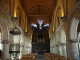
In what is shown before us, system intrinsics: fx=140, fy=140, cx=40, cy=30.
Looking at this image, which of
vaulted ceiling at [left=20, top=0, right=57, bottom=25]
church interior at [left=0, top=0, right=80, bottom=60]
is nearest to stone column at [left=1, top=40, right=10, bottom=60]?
church interior at [left=0, top=0, right=80, bottom=60]

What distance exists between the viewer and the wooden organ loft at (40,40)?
44.9 m

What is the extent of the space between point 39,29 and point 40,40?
148 inches

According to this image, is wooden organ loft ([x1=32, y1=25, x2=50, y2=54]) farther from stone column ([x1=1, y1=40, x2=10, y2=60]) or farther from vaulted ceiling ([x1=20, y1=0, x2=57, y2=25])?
stone column ([x1=1, y1=40, x2=10, y2=60])

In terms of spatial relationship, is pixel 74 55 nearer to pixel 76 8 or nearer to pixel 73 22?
pixel 73 22

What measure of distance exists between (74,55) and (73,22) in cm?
352

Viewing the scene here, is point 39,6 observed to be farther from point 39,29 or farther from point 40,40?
point 40,40

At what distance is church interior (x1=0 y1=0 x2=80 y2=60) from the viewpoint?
14734 mm

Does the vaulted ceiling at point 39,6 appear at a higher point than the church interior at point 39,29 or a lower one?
higher

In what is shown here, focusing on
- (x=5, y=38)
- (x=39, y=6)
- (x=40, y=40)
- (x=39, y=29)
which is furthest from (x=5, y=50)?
(x=39, y=29)

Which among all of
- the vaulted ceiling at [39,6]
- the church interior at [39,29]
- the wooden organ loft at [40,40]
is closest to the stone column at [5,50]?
the church interior at [39,29]

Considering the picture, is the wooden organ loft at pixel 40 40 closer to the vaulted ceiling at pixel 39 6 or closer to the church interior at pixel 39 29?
the church interior at pixel 39 29

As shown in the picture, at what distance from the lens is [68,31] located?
16172mm

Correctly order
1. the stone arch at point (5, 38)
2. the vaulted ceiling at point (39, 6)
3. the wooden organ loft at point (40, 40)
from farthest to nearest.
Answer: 1. the wooden organ loft at point (40, 40)
2. the vaulted ceiling at point (39, 6)
3. the stone arch at point (5, 38)

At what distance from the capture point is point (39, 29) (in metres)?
45.9
